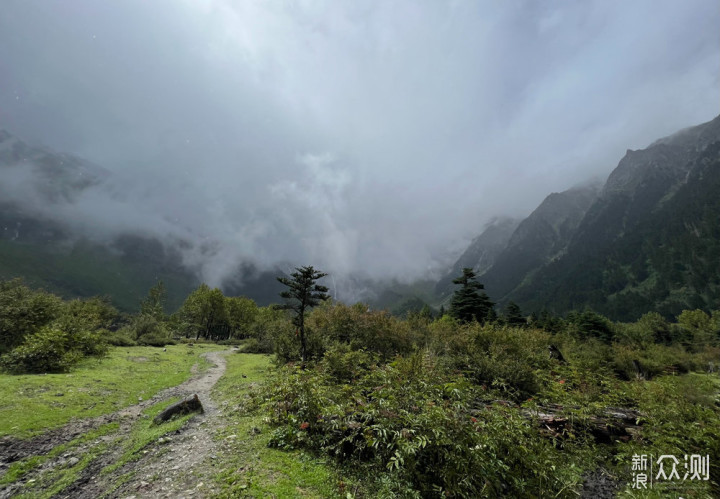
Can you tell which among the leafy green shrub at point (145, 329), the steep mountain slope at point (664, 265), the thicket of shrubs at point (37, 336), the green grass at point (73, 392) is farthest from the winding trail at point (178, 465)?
the steep mountain slope at point (664, 265)

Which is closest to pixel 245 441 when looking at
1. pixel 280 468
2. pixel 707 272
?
pixel 280 468

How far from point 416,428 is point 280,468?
4292 millimetres

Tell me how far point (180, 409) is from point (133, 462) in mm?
4549

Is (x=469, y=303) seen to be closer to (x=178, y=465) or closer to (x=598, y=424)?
(x=598, y=424)

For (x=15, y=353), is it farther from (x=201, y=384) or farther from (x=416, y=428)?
(x=416, y=428)

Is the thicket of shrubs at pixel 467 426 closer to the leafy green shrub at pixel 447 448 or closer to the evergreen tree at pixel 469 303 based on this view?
the leafy green shrub at pixel 447 448

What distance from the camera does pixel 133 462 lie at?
886 cm

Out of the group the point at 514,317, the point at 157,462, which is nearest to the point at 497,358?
the point at 157,462

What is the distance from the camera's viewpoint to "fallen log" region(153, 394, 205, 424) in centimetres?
1256

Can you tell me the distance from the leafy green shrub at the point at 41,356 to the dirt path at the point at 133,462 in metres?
11.5

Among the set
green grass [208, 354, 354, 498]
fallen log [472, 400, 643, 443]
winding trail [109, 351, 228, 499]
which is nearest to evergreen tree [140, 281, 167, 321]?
winding trail [109, 351, 228, 499]

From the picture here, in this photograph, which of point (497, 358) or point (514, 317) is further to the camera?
point (514, 317)

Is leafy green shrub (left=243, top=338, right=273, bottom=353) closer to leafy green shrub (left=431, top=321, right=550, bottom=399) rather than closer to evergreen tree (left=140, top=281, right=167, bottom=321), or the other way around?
leafy green shrub (left=431, top=321, right=550, bottom=399)

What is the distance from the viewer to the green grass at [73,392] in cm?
1108
